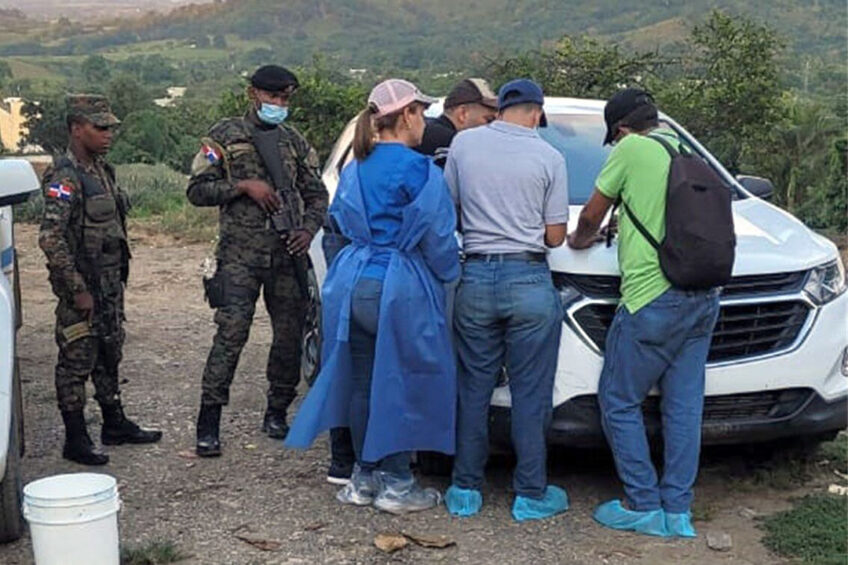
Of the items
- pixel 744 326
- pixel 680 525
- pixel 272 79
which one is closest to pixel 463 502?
pixel 680 525

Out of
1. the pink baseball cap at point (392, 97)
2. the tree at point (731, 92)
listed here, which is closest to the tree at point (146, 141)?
the tree at point (731, 92)

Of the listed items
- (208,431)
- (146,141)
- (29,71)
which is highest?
(208,431)

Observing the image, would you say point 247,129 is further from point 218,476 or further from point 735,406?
point 735,406

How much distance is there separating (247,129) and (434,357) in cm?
161

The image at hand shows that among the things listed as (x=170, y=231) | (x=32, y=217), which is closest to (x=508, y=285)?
(x=170, y=231)

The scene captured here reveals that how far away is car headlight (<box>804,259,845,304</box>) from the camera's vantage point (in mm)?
5270

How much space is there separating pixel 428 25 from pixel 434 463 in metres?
109

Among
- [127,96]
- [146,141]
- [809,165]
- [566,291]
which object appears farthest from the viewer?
[127,96]

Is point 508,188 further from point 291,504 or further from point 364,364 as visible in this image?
point 291,504

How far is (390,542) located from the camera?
16.0 feet

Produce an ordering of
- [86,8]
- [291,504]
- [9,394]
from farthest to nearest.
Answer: [86,8] < [291,504] < [9,394]

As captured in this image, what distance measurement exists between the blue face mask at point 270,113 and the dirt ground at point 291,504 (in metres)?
1.62

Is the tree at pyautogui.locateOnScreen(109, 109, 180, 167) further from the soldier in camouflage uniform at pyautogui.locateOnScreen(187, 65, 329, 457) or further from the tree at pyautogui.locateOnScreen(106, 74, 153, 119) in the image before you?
the soldier in camouflage uniform at pyautogui.locateOnScreen(187, 65, 329, 457)

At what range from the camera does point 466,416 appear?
5133mm
